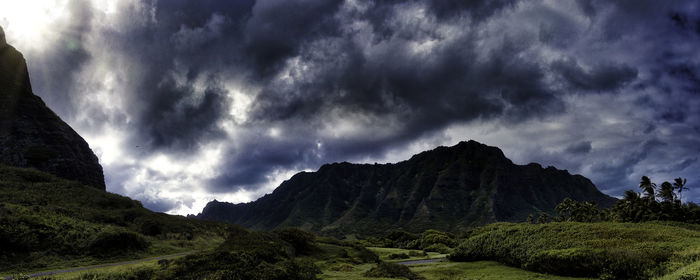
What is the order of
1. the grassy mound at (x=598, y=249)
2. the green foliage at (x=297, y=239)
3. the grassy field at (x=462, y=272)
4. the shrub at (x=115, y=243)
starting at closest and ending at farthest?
1. the grassy mound at (x=598, y=249)
2. the grassy field at (x=462, y=272)
3. the shrub at (x=115, y=243)
4. the green foliage at (x=297, y=239)

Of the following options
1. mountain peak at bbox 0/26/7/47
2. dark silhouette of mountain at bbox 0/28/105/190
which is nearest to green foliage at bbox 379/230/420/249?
dark silhouette of mountain at bbox 0/28/105/190

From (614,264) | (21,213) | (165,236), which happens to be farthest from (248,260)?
(165,236)

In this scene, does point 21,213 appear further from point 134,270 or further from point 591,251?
point 591,251

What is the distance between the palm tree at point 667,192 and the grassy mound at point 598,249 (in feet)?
218

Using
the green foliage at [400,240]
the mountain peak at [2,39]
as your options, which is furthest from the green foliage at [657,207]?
the mountain peak at [2,39]

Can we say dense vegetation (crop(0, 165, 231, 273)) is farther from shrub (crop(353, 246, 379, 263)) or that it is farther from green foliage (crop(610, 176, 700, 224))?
green foliage (crop(610, 176, 700, 224))

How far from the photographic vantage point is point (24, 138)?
12300cm

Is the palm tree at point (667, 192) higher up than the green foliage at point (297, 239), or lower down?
higher up

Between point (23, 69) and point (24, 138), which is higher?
point (23, 69)

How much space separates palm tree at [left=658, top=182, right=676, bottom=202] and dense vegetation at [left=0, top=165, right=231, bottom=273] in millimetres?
120135

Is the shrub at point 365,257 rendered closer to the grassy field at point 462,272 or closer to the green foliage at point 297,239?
the green foliage at point 297,239

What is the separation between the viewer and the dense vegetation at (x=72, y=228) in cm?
4031

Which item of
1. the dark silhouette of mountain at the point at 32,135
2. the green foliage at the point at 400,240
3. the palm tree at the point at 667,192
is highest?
the dark silhouette of mountain at the point at 32,135

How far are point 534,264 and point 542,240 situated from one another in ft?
15.6
